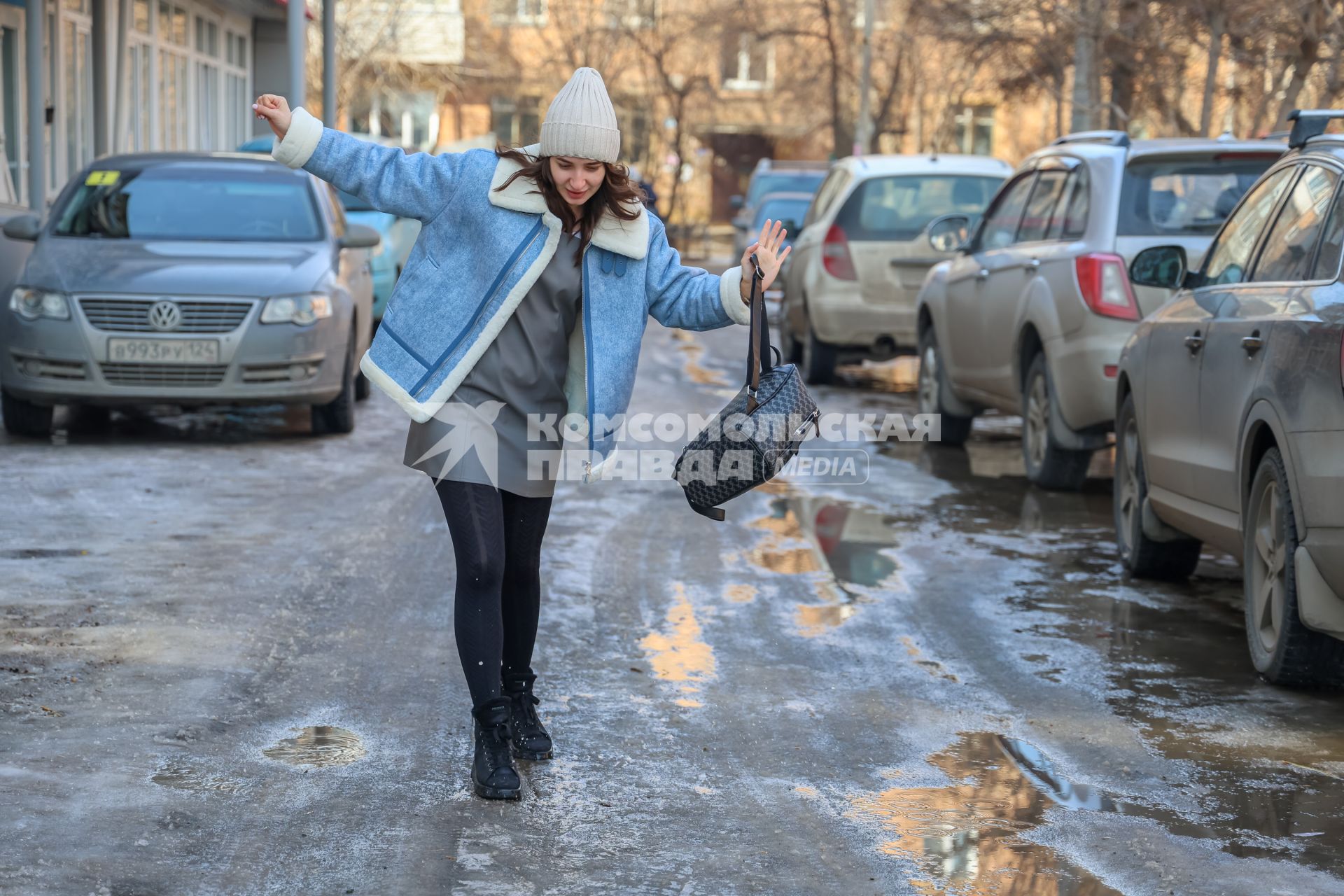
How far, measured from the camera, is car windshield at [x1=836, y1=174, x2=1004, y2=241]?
14.5 meters

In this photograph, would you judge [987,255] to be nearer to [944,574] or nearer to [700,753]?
[944,574]

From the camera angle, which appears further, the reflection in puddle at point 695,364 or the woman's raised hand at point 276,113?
the reflection in puddle at point 695,364

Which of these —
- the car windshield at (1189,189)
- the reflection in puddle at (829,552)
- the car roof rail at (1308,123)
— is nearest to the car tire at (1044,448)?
the car windshield at (1189,189)

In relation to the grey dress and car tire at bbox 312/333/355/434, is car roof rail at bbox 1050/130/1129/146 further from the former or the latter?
the grey dress

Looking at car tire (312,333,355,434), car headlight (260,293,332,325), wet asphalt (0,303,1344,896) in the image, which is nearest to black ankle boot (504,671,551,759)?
wet asphalt (0,303,1344,896)

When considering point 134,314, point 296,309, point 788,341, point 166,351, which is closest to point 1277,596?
point 296,309

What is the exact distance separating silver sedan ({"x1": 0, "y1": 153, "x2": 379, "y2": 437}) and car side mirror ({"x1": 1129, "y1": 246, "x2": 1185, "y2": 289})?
5204mm

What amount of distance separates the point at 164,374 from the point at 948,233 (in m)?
4.78

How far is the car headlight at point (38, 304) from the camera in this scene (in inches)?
Answer: 414

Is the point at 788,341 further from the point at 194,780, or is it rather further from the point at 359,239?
the point at 194,780

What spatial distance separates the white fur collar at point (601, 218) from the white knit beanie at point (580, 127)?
82mm

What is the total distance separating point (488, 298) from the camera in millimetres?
4582

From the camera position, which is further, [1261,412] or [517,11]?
[517,11]

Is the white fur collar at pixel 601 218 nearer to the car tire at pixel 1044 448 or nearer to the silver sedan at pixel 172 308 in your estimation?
the car tire at pixel 1044 448
